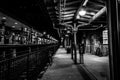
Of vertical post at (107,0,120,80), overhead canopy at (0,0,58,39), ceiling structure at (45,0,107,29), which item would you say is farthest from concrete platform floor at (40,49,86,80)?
ceiling structure at (45,0,107,29)

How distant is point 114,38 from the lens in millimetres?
1660

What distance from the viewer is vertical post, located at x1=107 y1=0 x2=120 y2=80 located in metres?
1.64

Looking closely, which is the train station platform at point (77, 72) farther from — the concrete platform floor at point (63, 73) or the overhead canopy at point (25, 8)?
the overhead canopy at point (25, 8)

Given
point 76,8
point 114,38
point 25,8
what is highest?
point 76,8

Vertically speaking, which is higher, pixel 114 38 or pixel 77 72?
pixel 114 38

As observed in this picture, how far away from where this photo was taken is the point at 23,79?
413cm

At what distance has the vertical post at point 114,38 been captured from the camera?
164cm

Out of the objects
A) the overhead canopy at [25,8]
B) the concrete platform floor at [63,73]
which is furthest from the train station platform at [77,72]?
the overhead canopy at [25,8]

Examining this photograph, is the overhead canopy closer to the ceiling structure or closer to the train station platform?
the ceiling structure

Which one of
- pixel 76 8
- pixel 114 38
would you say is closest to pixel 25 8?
pixel 76 8

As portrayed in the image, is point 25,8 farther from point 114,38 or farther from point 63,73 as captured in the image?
point 114,38

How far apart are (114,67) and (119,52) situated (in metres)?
Answer: 0.25

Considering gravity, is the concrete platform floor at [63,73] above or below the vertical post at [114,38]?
below

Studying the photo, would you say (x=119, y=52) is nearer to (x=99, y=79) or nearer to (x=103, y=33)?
(x=99, y=79)
